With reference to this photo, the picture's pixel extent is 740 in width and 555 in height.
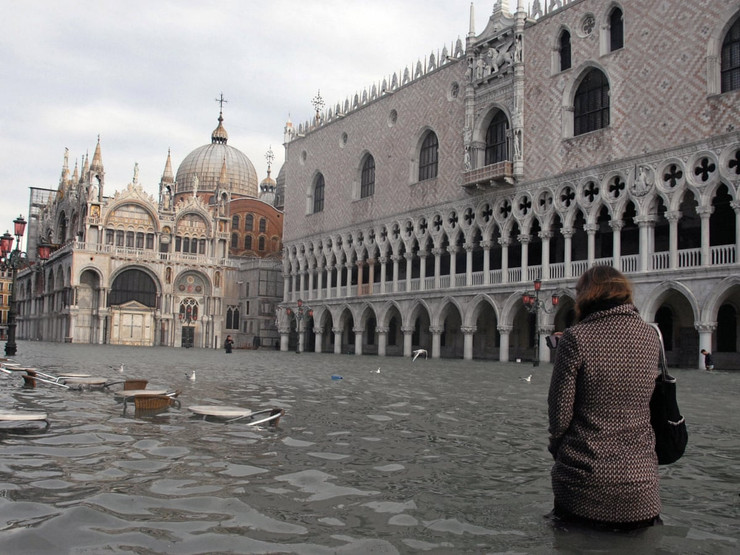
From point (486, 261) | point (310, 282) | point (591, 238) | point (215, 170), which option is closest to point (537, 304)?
point (591, 238)

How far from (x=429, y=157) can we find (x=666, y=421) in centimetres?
3246

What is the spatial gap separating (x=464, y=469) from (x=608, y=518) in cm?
210

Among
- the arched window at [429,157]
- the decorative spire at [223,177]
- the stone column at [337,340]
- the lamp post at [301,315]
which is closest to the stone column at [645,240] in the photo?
the arched window at [429,157]

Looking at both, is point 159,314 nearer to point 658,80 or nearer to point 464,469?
point 658,80

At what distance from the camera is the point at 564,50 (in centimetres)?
2828

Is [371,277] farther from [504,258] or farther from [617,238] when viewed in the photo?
[617,238]

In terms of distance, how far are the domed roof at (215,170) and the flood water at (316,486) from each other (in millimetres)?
58074

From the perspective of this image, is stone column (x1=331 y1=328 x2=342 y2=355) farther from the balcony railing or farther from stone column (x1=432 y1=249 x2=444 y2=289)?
stone column (x1=432 y1=249 x2=444 y2=289)

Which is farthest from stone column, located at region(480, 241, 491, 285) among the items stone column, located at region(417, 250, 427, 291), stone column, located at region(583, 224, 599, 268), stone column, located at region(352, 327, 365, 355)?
stone column, located at region(352, 327, 365, 355)

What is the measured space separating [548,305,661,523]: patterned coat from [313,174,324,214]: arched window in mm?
41680

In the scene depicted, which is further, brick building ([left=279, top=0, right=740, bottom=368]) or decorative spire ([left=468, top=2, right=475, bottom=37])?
decorative spire ([left=468, top=2, right=475, bottom=37])

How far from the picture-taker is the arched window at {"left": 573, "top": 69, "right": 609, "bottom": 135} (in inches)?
1046

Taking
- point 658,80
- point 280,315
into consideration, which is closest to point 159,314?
point 280,315

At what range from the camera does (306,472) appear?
18.0 ft
